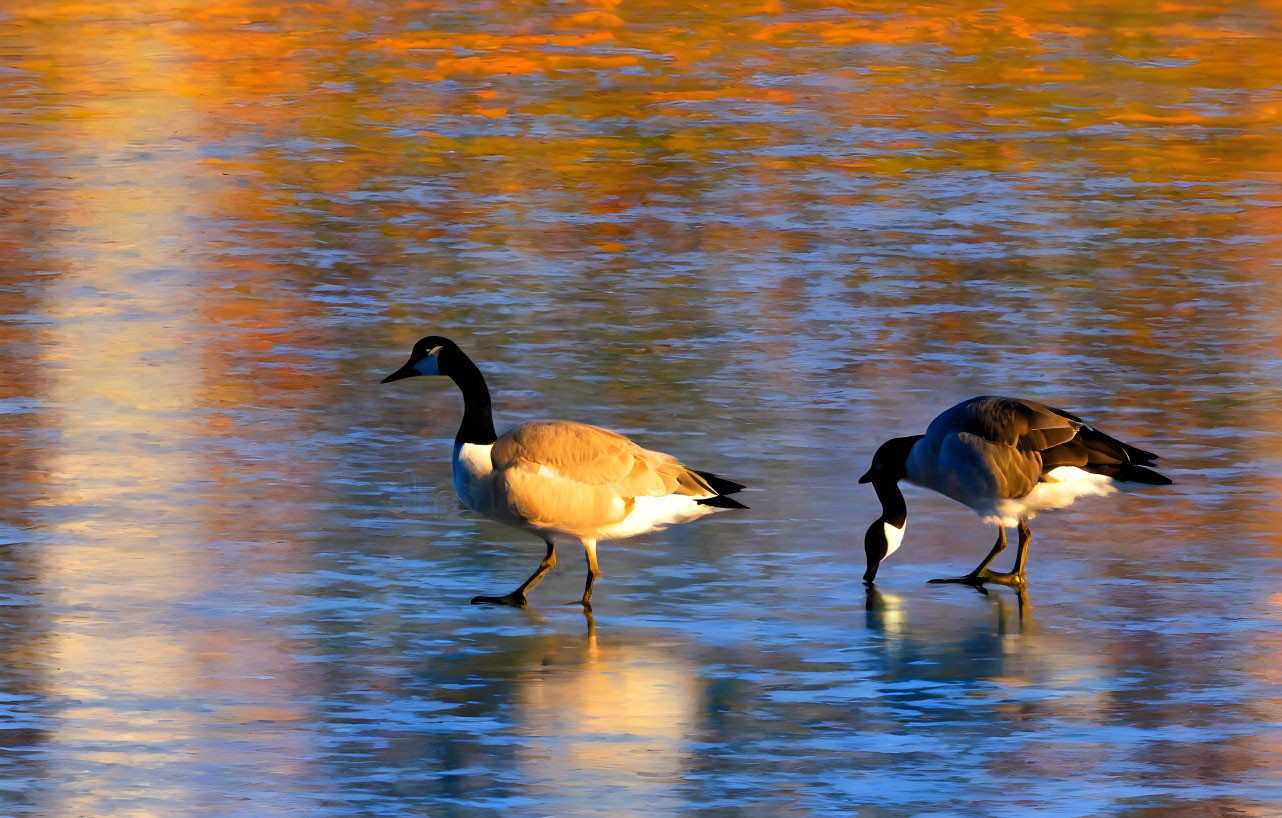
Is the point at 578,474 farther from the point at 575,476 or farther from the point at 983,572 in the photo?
the point at 983,572

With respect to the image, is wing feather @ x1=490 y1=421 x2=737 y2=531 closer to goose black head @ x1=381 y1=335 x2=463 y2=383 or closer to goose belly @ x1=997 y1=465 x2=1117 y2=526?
goose black head @ x1=381 y1=335 x2=463 y2=383

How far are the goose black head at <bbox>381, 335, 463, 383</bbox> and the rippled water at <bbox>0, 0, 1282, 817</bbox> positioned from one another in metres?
0.76

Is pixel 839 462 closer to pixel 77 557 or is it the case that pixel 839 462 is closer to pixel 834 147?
pixel 77 557

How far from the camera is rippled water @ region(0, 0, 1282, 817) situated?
280 inches

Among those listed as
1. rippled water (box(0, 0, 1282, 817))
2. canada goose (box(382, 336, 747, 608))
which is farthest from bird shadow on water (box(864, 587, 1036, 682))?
canada goose (box(382, 336, 747, 608))

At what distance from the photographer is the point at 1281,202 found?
1862 centimetres

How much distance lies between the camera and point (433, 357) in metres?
9.55

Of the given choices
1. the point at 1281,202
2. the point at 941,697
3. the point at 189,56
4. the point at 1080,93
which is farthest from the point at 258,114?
the point at 941,697

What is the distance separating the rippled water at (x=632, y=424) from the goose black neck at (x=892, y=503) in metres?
0.25

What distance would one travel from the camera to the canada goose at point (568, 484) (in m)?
8.68

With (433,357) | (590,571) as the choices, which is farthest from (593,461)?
(433,357)

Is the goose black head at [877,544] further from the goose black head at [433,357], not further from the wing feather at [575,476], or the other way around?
the goose black head at [433,357]

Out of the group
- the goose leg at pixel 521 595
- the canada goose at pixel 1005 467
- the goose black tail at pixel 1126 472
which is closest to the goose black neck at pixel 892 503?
the canada goose at pixel 1005 467

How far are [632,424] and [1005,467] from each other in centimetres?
300
